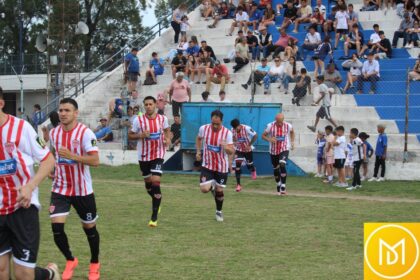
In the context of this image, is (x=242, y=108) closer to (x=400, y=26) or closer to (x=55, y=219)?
(x=400, y=26)

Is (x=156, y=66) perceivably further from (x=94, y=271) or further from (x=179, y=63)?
(x=94, y=271)

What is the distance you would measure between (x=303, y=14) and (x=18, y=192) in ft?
85.0

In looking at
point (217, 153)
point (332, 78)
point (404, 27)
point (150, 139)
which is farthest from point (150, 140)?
point (404, 27)

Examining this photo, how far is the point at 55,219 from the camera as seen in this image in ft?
31.5

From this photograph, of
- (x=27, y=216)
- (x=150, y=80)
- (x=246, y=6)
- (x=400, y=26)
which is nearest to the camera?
(x=27, y=216)

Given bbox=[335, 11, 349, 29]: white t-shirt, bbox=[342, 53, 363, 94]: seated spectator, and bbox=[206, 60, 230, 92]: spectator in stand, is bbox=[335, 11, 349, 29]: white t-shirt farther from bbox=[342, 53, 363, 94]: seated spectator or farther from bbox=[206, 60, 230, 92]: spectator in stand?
bbox=[206, 60, 230, 92]: spectator in stand

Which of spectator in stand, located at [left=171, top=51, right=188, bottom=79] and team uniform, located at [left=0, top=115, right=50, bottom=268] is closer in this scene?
team uniform, located at [left=0, top=115, right=50, bottom=268]

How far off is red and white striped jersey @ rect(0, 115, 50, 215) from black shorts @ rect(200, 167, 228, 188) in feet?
24.2

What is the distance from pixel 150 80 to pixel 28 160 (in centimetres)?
2490

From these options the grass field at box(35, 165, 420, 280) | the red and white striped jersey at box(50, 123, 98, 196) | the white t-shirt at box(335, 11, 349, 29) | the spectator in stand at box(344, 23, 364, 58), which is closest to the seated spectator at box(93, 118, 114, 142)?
the grass field at box(35, 165, 420, 280)

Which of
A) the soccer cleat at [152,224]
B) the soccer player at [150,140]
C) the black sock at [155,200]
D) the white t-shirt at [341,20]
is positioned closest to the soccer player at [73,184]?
the soccer cleat at [152,224]

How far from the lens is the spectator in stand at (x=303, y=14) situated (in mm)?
31547

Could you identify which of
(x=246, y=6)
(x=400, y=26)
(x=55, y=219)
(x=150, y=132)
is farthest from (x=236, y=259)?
(x=246, y=6)

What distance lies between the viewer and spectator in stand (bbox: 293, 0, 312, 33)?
31.5 metres
